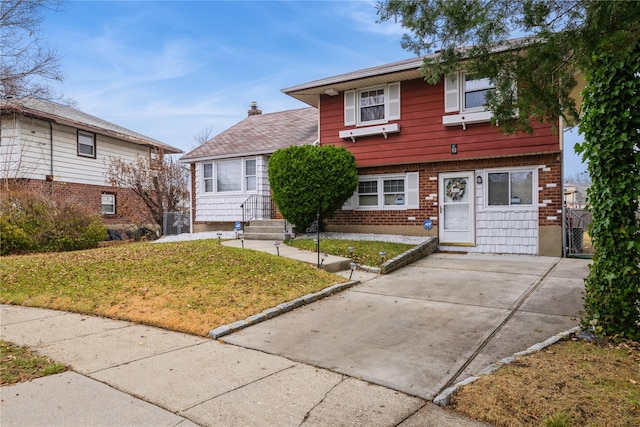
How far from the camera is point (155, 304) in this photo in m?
5.89

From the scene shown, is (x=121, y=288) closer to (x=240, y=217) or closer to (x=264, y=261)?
(x=264, y=261)

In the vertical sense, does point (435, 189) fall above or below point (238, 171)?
below

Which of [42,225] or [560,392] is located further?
[42,225]

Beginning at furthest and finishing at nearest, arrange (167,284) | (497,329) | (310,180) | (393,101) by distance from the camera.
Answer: (393,101) → (310,180) → (167,284) → (497,329)

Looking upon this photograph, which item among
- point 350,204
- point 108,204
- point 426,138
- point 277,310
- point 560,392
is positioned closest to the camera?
point 560,392

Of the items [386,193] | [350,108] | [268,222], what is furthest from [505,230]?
[268,222]

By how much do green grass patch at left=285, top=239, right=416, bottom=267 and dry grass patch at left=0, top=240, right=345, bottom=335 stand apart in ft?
5.57

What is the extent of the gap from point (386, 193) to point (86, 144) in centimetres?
1549

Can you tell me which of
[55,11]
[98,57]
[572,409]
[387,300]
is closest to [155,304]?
[387,300]

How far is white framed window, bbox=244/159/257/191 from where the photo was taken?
15336 millimetres

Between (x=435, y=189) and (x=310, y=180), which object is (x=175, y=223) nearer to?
(x=310, y=180)

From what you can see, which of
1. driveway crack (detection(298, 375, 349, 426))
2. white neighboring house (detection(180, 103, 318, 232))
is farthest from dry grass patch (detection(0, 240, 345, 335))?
white neighboring house (detection(180, 103, 318, 232))

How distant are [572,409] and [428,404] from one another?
0.99 m

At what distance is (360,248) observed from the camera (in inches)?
413
